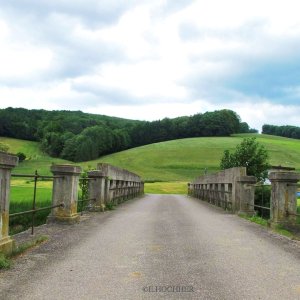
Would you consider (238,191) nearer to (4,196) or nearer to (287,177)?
(287,177)

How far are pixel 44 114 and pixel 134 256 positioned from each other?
146453mm

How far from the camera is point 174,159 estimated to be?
300 ft

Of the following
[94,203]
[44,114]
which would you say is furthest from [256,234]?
[44,114]

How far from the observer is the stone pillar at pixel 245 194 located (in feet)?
46.8

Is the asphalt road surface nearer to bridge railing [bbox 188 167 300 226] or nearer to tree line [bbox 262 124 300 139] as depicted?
bridge railing [bbox 188 167 300 226]

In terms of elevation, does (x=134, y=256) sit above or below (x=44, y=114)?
below

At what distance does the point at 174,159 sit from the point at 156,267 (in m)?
85.7

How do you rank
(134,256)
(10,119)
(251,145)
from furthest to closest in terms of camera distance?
(10,119)
(251,145)
(134,256)

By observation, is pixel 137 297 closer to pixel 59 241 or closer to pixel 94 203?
pixel 59 241

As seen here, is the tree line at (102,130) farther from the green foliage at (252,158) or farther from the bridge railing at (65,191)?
the bridge railing at (65,191)

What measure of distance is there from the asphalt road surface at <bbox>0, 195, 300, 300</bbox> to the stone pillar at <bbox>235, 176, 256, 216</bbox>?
16.8 feet

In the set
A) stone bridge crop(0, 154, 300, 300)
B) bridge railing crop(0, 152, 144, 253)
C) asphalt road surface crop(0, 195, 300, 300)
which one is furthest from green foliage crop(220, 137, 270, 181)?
asphalt road surface crop(0, 195, 300, 300)

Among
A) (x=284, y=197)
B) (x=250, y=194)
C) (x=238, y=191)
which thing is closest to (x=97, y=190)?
(x=238, y=191)

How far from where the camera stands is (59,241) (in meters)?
7.79
